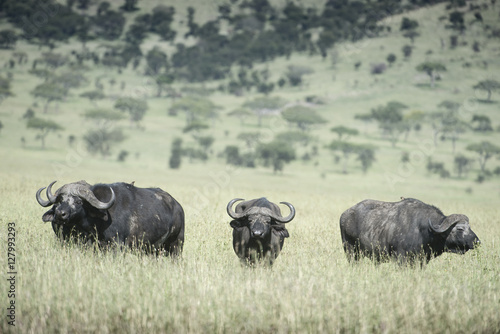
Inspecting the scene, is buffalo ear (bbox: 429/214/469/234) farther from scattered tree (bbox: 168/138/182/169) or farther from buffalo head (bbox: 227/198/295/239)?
scattered tree (bbox: 168/138/182/169)

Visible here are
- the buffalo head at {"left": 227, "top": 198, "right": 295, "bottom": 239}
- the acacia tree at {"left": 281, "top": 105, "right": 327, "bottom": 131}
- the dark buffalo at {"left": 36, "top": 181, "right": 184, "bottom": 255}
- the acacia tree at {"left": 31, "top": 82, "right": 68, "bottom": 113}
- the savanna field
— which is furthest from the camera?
the acacia tree at {"left": 31, "top": 82, "right": 68, "bottom": 113}

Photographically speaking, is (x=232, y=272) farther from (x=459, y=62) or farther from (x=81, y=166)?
(x=459, y=62)

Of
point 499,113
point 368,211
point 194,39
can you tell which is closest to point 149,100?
point 194,39

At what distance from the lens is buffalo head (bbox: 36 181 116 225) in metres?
8.49

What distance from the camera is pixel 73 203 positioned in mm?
8633

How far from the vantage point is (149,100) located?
93.9m

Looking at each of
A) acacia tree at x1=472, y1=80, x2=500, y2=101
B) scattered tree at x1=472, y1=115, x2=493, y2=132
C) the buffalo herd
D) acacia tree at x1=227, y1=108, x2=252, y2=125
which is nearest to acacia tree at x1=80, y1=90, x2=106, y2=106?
acacia tree at x1=227, y1=108, x2=252, y2=125

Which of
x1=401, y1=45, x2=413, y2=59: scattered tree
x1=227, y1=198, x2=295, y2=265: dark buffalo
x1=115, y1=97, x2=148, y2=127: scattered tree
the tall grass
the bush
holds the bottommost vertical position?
the tall grass

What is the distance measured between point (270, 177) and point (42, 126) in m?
29.0

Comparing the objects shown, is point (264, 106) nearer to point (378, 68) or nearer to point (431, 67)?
point (431, 67)

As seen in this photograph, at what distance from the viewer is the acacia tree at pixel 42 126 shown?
61.8 meters

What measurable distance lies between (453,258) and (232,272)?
15.8ft

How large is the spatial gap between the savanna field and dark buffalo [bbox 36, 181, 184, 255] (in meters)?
0.31

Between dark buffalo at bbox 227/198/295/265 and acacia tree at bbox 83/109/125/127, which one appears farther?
acacia tree at bbox 83/109/125/127
